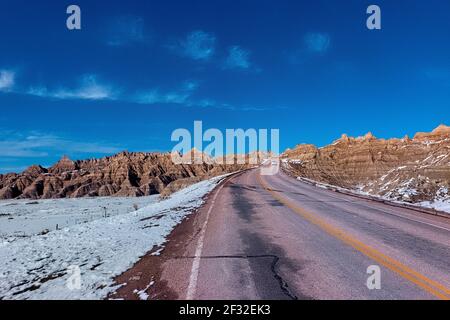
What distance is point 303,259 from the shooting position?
6.15 metres

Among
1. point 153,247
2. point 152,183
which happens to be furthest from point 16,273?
point 152,183

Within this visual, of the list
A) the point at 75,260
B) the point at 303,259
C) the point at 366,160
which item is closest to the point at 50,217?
the point at 366,160

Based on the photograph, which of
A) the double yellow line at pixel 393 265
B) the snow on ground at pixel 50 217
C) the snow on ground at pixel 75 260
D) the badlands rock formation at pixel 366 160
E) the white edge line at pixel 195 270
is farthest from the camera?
the snow on ground at pixel 50 217

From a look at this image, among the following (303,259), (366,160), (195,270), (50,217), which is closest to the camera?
(195,270)

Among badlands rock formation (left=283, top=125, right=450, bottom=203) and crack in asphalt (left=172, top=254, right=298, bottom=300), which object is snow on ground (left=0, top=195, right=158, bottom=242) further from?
badlands rock formation (left=283, top=125, right=450, bottom=203)

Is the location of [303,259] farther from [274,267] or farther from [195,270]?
[195,270]

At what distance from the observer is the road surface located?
4.65 meters

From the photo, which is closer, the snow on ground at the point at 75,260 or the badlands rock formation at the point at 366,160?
the snow on ground at the point at 75,260

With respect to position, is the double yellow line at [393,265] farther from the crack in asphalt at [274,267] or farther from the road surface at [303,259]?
the crack in asphalt at [274,267]

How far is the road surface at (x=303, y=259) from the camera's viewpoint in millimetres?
4648

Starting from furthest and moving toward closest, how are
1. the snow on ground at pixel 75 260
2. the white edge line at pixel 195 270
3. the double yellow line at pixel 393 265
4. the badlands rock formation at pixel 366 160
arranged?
the badlands rock formation at pixel 366 160
the snow on ground at pixel 75 260
the white edge line at pixel 195 270
the double yellow line at pixel 393 265

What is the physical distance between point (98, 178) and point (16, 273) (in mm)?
208753

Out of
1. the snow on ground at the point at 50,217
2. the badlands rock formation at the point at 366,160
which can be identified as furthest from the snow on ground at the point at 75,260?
the badlands rock formation at the point at 366,160

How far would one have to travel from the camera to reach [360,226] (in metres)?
9.54
